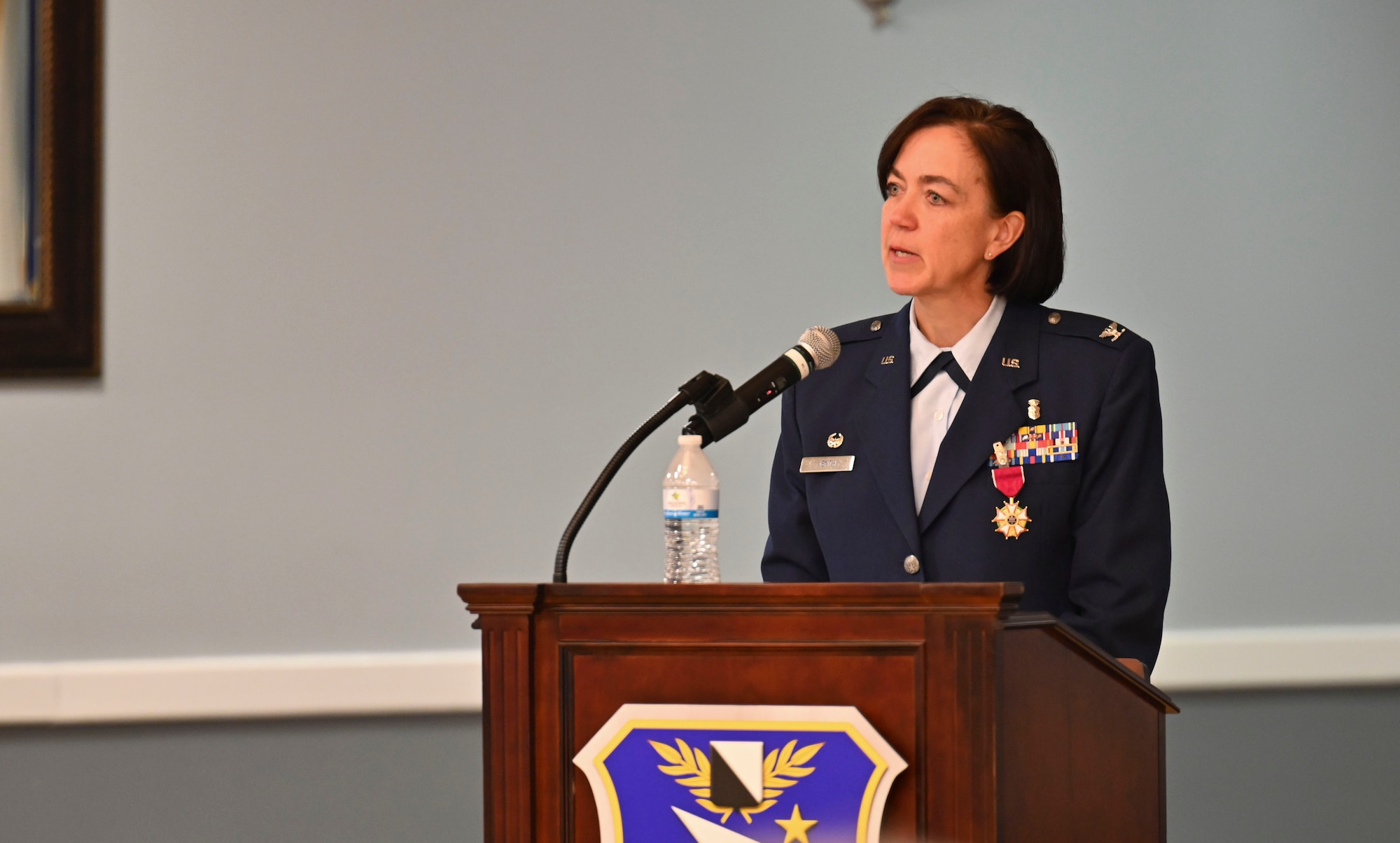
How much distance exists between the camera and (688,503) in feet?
4.26

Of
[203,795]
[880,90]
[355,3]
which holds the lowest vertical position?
[203,795]

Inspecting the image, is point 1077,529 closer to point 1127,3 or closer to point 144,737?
point 1127,3

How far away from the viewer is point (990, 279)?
1.86m

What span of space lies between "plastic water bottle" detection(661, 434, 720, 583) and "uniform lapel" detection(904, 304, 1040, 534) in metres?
0.39

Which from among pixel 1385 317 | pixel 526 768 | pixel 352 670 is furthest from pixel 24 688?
pixel 1385 317

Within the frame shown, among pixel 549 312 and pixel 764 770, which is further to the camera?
pixel 549 312

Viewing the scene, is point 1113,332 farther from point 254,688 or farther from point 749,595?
point 254,688

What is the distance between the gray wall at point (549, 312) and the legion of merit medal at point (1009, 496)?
1092mm

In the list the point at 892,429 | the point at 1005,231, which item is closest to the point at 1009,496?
the point at 892,429

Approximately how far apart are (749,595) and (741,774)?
0.15 meters

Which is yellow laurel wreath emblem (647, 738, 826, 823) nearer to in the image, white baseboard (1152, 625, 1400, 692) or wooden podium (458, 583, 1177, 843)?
wooden podium (458, 583, 1177, 843)

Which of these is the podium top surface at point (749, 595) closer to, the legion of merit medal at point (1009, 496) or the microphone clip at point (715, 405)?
the microphone clip at point (715, 405)

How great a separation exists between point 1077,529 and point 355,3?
1987 millimetres

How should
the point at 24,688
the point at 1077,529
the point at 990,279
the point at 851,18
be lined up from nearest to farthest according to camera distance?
the point at 1077,529, the point at 990,279, the point at 24,688, the point at 851,18
